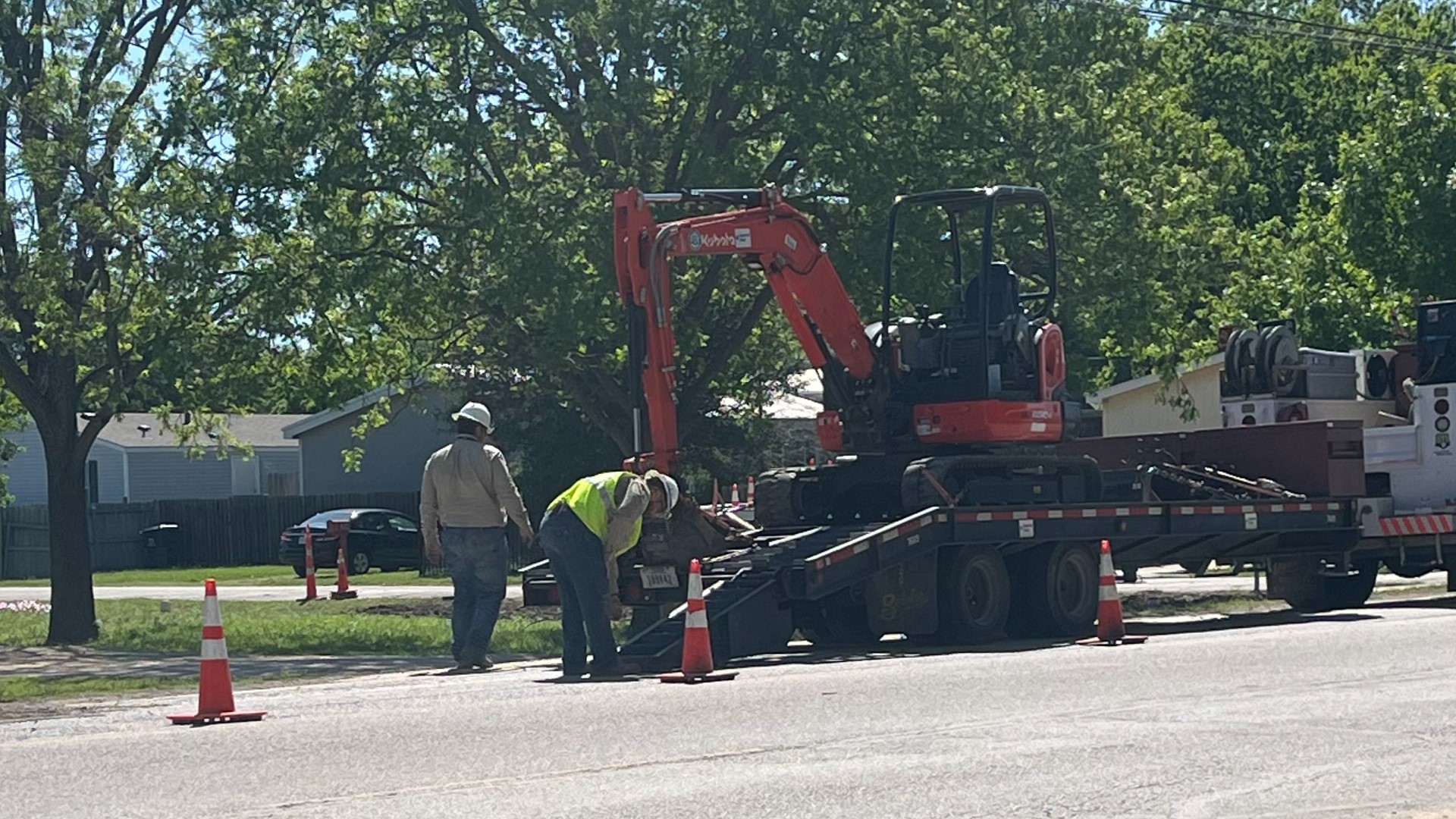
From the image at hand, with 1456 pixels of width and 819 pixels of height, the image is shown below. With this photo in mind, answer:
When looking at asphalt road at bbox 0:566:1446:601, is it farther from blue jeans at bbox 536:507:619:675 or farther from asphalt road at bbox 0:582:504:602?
blue jeans at bbox 536:507:619:675

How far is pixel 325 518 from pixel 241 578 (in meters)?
2.15

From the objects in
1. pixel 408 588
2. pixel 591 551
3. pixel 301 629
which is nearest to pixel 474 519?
pixel 591 551

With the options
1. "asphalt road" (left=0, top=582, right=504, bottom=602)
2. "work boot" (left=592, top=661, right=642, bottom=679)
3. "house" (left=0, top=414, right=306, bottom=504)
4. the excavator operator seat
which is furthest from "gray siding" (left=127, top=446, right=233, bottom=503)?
"work boot" (left=592, top=661, right=642, bottom=679)

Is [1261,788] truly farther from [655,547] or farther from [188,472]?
[188,472]

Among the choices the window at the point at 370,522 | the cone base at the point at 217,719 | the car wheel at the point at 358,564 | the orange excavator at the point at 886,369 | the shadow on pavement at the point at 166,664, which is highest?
the orange excavator at the point at 886,369

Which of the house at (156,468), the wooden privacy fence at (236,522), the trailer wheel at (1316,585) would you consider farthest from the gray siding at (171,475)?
the trailer wheel at (1316,585)

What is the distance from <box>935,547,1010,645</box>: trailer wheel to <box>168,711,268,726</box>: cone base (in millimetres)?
7348

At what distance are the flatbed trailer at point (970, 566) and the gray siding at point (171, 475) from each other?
42.4m

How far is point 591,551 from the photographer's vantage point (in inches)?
603

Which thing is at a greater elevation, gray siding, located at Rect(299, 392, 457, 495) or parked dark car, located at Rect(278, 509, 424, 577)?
gray siding, located at Rect(299, 392, 457, 495)

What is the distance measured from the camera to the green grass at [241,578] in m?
40.8

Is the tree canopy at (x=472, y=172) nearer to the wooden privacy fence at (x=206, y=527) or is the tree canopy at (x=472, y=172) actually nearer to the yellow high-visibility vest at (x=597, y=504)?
the yellow high-visibility vest at (x=597, y=504)

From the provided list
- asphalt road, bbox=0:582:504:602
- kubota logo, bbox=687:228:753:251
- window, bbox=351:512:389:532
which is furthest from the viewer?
window, bbox=351:512:389:532

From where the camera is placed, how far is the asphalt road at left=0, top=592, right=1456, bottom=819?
29.4 feet
